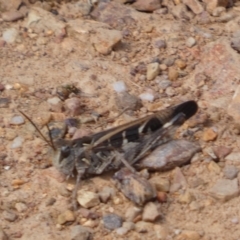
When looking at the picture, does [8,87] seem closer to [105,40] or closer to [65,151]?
[105,40]

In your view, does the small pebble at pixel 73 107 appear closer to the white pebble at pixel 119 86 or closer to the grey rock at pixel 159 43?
the white pebble at pixel 119 86

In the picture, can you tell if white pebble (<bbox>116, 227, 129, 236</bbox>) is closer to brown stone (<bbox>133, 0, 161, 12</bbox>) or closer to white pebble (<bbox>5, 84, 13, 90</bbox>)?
white pebble (<bbox>5, 84, 13, 90</bbox>)

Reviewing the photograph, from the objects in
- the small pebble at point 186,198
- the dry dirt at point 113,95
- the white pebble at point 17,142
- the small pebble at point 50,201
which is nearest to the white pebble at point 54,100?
the dry dirt at point 113,95

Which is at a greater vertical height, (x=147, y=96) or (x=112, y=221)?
(x=147, y=96)

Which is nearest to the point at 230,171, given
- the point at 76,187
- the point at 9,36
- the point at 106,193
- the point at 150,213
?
the point at 150,213

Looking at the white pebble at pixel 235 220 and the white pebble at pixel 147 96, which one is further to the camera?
the white pebble at pixel 147 96

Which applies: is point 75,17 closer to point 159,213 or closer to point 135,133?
point 135,133

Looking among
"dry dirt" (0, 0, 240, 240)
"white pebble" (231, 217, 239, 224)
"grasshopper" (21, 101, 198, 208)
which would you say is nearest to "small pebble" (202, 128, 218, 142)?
"dry dirt" (0, 0, 240, 240)

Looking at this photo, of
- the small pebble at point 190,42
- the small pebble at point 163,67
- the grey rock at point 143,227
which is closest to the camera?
the grey rock at point 143,227
